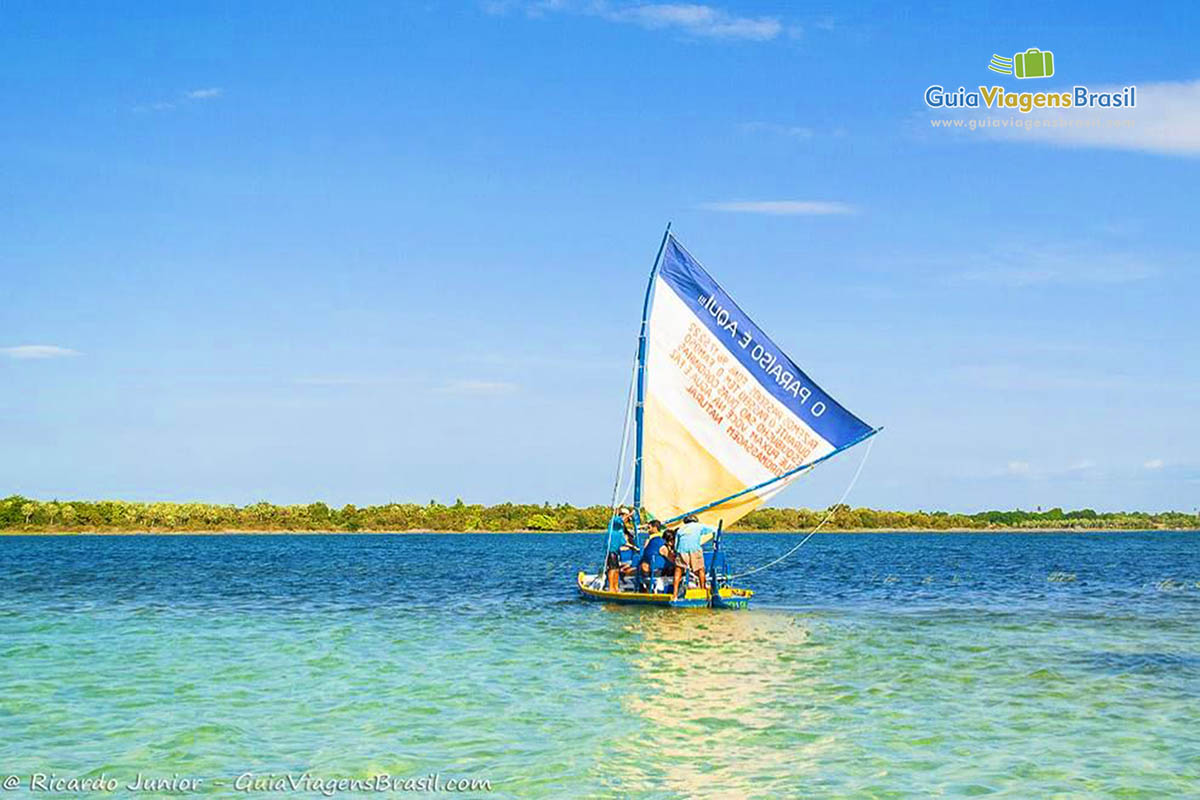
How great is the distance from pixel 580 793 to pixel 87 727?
7.11 meters

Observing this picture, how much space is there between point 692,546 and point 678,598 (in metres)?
1.41

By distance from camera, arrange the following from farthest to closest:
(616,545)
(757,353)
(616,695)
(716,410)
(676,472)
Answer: (616,545) → (676,472) → (716,410) → (757,353) → (616,695)

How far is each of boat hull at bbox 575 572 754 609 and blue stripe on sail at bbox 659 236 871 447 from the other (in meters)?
4.93

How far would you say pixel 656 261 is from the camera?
1232 inches

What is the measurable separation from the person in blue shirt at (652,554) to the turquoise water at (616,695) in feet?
3.49

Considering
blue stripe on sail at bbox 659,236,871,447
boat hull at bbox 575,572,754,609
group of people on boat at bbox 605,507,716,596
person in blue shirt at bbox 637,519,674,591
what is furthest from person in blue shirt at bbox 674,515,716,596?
blue stripe on sail at bbox 659,236,871,447

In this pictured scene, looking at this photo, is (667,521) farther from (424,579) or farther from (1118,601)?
(424,579)

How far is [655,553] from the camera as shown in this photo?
31.0 metres

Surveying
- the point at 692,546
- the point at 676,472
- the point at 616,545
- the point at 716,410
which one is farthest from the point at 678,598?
the point at 716,410

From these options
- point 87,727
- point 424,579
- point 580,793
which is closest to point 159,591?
point 424,579

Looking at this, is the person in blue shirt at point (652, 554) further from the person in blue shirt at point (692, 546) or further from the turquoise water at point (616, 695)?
the turquoise water at point (616, 695)

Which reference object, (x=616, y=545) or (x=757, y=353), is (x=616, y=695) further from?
(x=757, y=353)

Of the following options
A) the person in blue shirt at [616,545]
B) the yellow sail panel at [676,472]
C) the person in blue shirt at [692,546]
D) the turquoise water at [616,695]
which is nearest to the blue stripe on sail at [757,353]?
the yellow sail panel at [676,472]

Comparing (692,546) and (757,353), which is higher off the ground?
(757,353)
